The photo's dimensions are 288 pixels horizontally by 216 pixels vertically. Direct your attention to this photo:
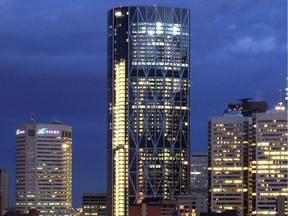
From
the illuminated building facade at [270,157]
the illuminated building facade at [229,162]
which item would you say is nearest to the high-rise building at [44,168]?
the illuminated building facade at [229,162]

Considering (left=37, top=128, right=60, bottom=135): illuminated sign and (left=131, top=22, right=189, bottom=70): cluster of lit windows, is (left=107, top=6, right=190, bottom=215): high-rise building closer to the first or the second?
(left=131, top=22, right=189, bottom=70): cluster of lit windows

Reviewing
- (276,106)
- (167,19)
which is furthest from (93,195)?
(276,106)

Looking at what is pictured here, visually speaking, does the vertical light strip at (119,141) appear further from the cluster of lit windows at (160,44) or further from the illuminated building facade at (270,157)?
the illuminated building facade at (270,157)

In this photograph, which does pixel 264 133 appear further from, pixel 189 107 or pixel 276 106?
pixel 189 107

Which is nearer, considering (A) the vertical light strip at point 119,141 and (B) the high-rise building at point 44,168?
(A) the vertical light strip at point 119,141

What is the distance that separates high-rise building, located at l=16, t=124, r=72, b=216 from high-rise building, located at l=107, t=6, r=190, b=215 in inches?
617

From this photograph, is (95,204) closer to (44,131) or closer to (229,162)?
(44,131)

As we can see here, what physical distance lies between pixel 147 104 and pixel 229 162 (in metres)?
15.5

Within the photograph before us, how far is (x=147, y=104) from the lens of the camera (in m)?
111

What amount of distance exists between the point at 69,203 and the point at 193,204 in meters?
28.7

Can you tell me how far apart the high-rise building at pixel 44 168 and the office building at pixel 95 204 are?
6.18 metres

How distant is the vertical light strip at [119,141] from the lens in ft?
344

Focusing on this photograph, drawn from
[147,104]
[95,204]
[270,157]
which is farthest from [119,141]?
[270,157]

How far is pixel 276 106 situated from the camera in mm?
98062
